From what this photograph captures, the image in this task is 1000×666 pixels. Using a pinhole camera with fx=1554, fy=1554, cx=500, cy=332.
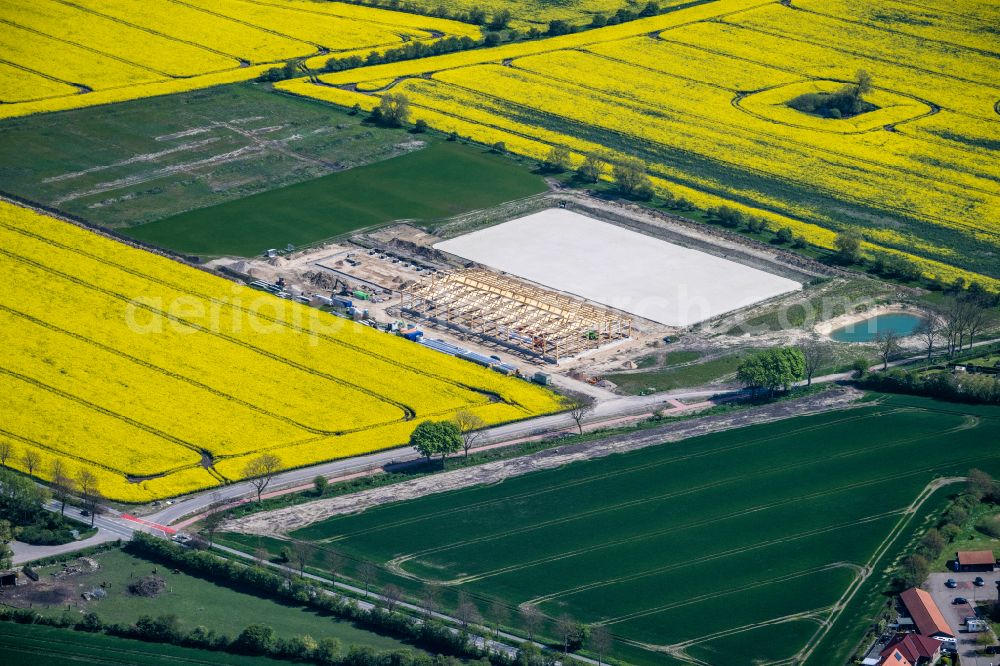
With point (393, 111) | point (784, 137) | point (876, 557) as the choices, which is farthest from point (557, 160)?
point (876, 557)

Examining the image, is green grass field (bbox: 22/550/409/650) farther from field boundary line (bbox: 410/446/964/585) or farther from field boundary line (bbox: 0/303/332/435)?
field boundary line (bbox: 0/303/332/435)

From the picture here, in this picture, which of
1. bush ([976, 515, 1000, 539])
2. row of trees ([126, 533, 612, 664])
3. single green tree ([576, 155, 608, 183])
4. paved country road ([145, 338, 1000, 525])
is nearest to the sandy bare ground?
paved country road ([145, 338, 1000, 525])

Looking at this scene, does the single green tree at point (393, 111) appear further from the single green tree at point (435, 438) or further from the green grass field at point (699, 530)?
the green grass field at point (699, 530)

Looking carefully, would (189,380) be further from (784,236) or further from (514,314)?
(784,236)

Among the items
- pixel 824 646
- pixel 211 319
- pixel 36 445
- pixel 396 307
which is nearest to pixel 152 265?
pixel 211 319

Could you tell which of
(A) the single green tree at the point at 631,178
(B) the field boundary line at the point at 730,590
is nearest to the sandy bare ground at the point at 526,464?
(B) the field boundary line at the point at 730,590

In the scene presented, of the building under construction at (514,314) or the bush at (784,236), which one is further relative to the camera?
the bush at (784,236)

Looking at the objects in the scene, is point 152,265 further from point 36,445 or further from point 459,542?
point 459,542
